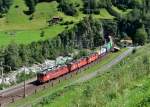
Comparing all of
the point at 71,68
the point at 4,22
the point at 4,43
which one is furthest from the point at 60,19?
the point at 71,68

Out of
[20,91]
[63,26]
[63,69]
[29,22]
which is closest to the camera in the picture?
[20,91]

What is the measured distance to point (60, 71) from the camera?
84.3m

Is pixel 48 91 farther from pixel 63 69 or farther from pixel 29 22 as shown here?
pixel 29 22

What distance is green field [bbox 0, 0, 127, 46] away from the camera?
148m

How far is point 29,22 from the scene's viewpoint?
17238 centimetres

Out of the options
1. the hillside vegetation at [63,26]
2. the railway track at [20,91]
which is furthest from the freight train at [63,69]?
the hillside vegetation at [63,26]

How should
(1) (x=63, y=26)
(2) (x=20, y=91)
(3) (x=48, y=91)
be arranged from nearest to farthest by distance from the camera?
(3) (x=48, y=91), (2) (x=20, y=91), (1) (x=63, y=26)

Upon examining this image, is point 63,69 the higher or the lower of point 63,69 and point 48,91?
the lower

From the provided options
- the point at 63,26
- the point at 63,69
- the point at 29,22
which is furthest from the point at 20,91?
the point at 29,22

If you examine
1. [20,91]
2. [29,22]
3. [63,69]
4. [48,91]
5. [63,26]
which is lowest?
[63,26]

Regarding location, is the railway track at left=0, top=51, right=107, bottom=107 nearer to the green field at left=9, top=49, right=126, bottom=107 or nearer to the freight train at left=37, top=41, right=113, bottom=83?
the freight train at left=37, top=41, right=113, bottom=83

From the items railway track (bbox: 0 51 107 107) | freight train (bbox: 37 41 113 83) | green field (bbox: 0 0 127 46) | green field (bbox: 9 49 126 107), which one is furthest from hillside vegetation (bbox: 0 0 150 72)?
railway track (bbox: 0 51 107 107)

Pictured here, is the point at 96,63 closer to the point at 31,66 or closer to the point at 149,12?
the point at 31,66

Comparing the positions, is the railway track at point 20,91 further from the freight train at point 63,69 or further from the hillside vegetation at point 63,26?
the hillside vegetation at point 63,26
